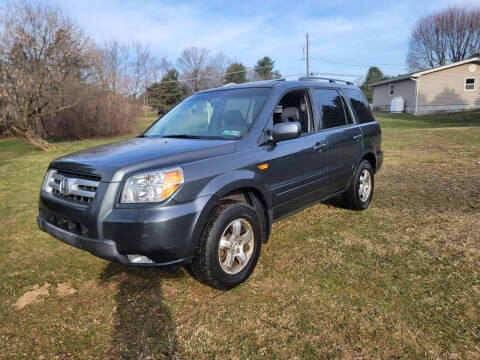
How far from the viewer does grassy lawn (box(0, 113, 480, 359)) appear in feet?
7.57

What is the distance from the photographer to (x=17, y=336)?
246 centimetres

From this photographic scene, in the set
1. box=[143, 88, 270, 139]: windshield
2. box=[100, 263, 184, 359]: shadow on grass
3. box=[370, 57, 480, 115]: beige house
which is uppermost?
box=[370, 57, 480, 115]: beige house

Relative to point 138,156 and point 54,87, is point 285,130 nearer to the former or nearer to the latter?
point 138,156

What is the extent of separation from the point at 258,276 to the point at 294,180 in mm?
1115

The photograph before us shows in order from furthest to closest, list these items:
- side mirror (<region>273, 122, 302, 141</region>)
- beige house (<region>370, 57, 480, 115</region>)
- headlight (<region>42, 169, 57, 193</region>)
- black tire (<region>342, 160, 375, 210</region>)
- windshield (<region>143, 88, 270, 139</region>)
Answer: beige house (<region>370, 57, 480, 115</region>) < black tire (<region>342, 160, 375, 210</region>) < windshield (<region>143, 88, 270, 139</region>) < side mirror (<region>273, 122, 302, 141</region>) < headlight (<region>42, 169, 57, 193</region>)

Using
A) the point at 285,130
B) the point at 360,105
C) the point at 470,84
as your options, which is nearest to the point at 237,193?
the point at 285,130

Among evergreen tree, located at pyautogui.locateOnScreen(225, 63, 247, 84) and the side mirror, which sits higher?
evergreen tree, located at pyautogui.locateOnScreen(225, 63, 247, 84)

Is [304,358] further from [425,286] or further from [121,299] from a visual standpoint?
[121,299]

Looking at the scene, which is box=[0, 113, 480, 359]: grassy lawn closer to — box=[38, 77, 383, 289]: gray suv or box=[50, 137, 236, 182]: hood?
box=[38, 77, 383, 289]: gray suv

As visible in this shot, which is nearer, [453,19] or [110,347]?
[110,347]

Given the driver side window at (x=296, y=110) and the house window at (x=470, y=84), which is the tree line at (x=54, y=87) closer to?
the driver side window at (x=296, y=110)

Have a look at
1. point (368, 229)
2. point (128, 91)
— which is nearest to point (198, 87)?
point (128, 91)

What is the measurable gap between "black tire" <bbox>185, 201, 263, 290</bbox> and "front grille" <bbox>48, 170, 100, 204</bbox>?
37.7 inches

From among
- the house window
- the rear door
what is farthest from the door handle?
the house window
